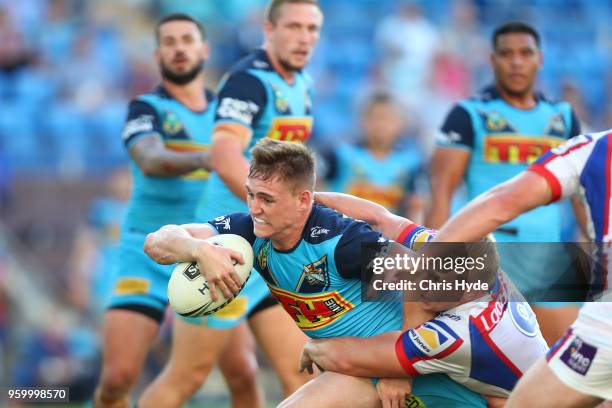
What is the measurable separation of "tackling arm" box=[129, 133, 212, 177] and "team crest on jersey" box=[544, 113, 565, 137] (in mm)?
2495

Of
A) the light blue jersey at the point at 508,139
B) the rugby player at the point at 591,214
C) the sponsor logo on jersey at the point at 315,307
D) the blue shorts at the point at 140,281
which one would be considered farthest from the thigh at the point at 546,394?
the blue shorts at the point at 140,281

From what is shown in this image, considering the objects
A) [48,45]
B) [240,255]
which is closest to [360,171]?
[240,255]

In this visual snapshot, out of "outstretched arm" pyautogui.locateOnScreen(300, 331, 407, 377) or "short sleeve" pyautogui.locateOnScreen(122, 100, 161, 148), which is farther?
"short sleeve" pyautogui.locateOnScreen(122, 100, 161, 148)

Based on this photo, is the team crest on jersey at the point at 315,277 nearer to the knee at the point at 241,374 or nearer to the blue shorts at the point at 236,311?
the blue shorts at the point at 236,311

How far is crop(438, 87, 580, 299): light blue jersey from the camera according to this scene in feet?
Answer: 26.4

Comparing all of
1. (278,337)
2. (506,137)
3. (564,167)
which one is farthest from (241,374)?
(564,167)

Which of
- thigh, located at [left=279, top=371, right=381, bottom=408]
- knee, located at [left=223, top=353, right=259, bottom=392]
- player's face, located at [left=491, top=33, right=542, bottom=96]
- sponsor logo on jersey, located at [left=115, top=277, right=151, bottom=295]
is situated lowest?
knee, located at [left=223, top=353, right=259, bottom=392]

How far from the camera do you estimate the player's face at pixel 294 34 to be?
7727 millimetres

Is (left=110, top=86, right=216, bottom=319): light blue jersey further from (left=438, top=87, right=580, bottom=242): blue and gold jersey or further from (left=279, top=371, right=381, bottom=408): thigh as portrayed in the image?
(left=279, top=371, right=381, bottom=408): thigh

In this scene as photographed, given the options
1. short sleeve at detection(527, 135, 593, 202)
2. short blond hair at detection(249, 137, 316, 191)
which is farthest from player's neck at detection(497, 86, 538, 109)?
short sleeve at detection(527, 135, 593, 202)

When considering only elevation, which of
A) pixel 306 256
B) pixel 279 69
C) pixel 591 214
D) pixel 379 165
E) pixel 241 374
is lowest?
pixel 241 374

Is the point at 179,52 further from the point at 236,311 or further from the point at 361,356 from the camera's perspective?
the point at 361,356

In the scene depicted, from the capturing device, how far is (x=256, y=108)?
750 cm

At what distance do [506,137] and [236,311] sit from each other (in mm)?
2314
